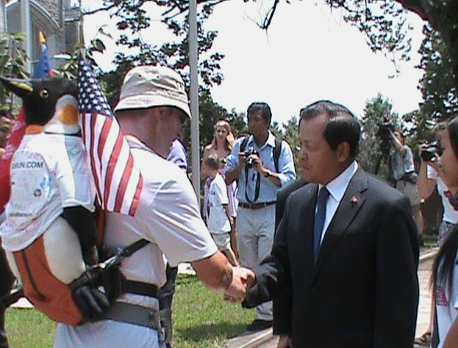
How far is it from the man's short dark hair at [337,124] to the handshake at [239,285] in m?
0.71

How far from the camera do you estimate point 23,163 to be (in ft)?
8.89

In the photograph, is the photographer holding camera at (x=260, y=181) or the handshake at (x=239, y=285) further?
the photographer holding camera at (x=260, y=181)

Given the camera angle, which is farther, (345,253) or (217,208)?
(217,208)

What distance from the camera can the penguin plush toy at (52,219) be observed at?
266 centimetres

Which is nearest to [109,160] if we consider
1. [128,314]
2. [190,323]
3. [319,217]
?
[128,314]

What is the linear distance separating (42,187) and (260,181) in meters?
4.96

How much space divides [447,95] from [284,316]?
17558 mm

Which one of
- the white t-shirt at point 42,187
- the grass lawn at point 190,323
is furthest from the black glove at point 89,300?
the grass lawn at point 190,323

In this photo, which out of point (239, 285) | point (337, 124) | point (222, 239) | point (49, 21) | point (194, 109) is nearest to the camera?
point (239, 285)

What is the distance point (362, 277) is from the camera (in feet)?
10.7

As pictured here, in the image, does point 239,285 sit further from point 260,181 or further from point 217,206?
point 217,206

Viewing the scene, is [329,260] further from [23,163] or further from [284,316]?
[23,163]

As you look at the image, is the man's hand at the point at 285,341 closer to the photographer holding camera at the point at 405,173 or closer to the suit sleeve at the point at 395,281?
the suit sleeve at the point at 395,281

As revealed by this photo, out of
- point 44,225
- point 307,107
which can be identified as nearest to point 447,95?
point 307,107
